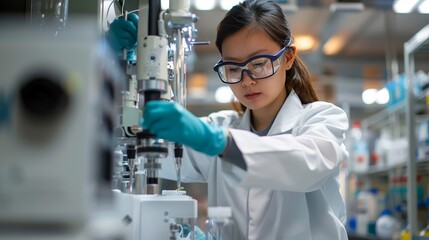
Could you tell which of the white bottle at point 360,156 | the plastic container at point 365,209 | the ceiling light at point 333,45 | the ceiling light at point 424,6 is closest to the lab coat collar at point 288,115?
the ceiling light at point 424,6

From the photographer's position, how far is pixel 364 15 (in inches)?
206

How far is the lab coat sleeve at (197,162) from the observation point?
1.68m

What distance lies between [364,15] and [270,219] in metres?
4.24

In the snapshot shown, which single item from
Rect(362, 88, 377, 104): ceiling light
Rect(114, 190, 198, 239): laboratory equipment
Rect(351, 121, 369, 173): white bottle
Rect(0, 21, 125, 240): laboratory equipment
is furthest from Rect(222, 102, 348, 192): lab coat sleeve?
Rect(362, 88, 377, 104): ceiling light

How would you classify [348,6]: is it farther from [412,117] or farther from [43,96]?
[43,96]

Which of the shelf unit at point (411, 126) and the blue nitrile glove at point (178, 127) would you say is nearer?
the blue nitrile glove at point (178, 127)

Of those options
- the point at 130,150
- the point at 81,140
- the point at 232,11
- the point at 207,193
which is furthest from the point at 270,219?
the point at 81,140

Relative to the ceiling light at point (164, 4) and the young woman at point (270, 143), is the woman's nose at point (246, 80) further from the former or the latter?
the ceiling light at point (164, 4)

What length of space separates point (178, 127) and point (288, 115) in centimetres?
64

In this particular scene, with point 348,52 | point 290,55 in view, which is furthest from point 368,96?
point 290,55

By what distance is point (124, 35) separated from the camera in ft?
4.46

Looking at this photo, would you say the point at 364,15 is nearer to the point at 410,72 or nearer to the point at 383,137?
the point at 383,137

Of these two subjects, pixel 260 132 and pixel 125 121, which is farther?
pixel 260 132

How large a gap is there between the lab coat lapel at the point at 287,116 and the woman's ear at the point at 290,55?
110mm
